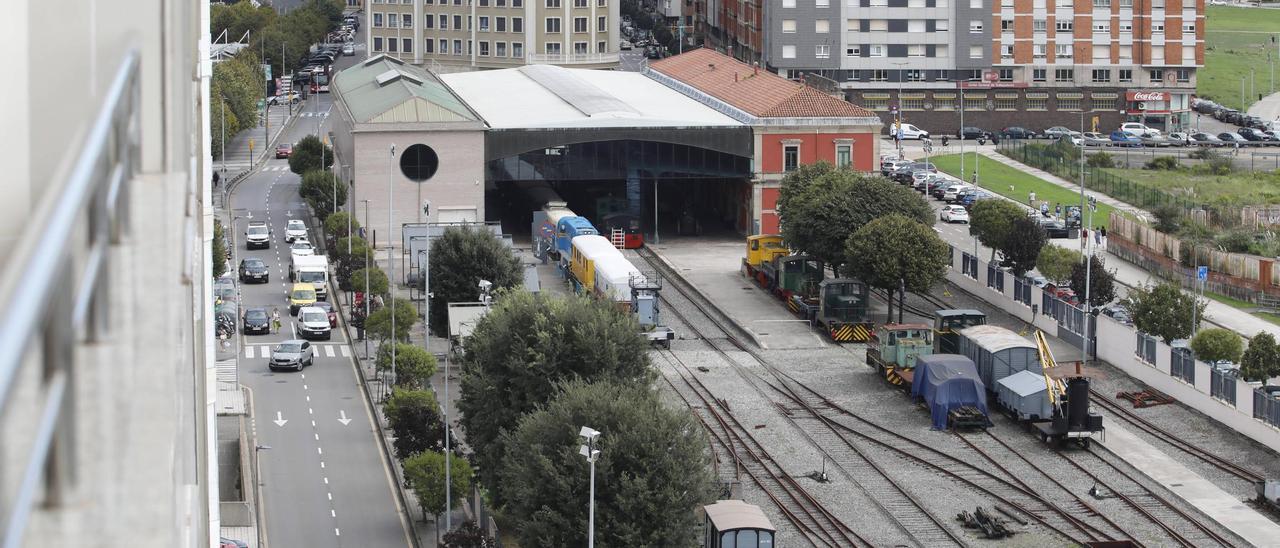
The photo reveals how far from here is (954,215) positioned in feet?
288

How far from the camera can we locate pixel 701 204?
89.0 m

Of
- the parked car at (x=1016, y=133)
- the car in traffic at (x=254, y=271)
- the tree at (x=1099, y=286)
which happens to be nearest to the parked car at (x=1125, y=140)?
the parked car at (x=1016, y=133)

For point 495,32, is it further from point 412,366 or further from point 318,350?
point 412,366

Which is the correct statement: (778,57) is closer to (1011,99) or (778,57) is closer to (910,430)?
(1011,99)

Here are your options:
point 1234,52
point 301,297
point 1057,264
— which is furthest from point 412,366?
point 1234,52

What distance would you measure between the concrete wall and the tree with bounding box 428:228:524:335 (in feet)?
60.6

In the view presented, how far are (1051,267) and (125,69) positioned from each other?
66.8 m

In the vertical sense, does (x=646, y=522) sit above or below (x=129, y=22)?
below

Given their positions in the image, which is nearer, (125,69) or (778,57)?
(125,69)

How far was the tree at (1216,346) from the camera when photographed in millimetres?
51938

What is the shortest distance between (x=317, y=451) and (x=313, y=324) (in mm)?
15780

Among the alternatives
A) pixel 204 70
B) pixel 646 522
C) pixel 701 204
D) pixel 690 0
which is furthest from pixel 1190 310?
pixel 690 0

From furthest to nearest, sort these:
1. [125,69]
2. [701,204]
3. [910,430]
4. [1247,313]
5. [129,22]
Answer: [701,204], [1247,313], [910,430], [129,22], [125,69]

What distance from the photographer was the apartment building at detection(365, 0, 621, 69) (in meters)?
120
